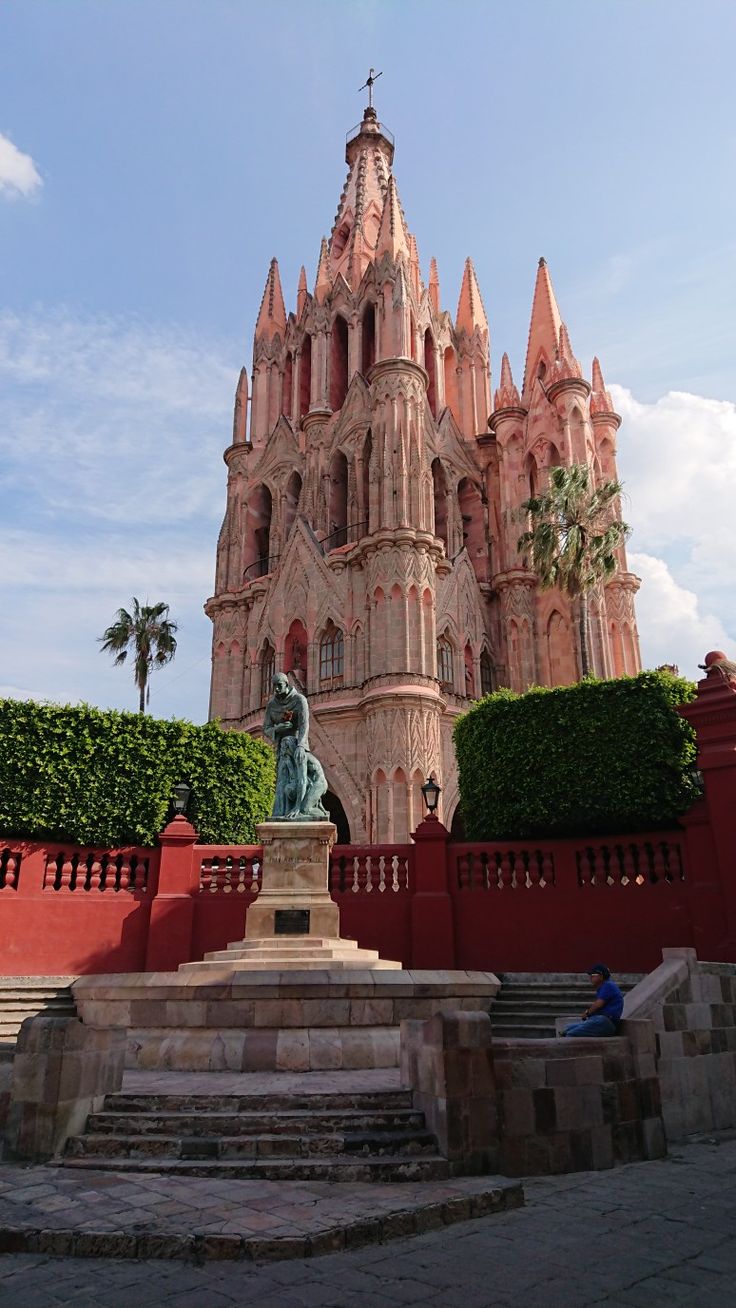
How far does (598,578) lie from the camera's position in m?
28.3

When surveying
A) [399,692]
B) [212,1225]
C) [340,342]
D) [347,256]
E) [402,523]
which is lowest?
[212,1225]

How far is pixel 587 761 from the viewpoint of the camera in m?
15.9

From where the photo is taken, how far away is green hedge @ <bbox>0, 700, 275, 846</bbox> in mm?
16328

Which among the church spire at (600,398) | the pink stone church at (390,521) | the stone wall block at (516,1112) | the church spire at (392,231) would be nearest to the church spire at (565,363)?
the pink stone church at (390,521)

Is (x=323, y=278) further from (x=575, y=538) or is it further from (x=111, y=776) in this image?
(x=111, y=776)

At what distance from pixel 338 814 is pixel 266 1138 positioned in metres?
25.9

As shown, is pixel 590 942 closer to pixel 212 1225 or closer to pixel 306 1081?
pixel 306 1081

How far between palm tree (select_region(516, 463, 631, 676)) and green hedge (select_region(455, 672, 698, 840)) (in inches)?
433

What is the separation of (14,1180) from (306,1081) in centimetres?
333

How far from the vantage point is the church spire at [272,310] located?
41.6 m

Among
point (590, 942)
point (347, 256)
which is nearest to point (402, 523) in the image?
point (347, 256)

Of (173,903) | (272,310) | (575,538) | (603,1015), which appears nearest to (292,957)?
(173,903)

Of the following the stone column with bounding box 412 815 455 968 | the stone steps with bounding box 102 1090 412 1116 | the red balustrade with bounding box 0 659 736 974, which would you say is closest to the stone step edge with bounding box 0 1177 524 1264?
the stone steps with bounding box 102 1090 412 1116

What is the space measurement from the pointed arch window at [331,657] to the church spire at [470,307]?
16.9 m
